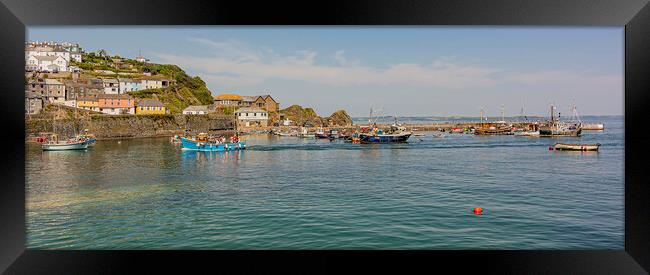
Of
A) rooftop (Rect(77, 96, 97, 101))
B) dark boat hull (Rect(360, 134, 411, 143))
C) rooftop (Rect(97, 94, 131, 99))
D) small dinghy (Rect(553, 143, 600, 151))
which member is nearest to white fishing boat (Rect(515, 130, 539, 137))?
dark boat hull (Rect(360, 134, 411, 143))

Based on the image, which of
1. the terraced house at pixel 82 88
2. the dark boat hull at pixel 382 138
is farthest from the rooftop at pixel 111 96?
the dark boat hull at pixel 382 138

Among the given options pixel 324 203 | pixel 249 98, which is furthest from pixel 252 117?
pixel 324 203

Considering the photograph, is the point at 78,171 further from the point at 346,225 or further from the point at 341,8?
the point at 341,8

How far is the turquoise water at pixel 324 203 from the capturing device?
23.7 feet

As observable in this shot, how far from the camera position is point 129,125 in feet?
108

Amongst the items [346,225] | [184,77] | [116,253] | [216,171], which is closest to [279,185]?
[216,171]

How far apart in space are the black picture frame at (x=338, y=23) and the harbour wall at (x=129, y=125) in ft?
96.0

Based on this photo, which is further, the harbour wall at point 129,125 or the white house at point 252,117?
the white house at point 252,117

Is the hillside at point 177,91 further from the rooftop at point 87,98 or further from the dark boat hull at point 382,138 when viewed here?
the dark boat hull at point 382,138

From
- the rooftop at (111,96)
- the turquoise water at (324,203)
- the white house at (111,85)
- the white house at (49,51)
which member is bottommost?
the turquoise water at (324,203)

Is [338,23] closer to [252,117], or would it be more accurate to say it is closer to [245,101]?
[252,117]

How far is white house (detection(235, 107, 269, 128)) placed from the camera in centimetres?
4216

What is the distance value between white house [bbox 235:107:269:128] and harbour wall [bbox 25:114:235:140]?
3241 millimetres

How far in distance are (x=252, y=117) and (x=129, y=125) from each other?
42.8ft
